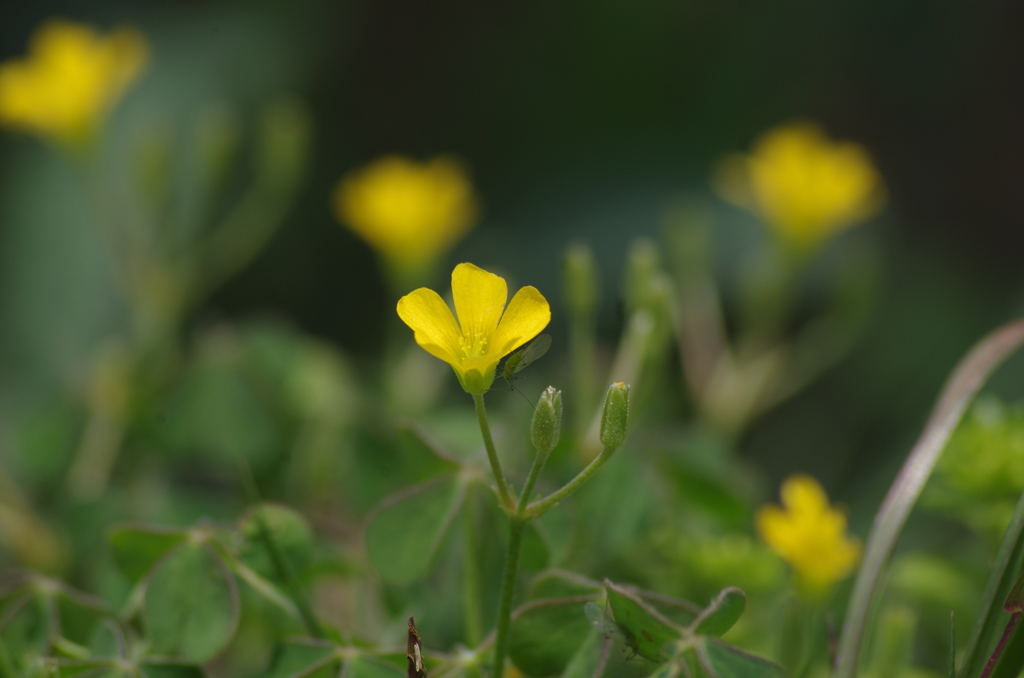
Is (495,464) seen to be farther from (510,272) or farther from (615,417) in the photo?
(510,272)

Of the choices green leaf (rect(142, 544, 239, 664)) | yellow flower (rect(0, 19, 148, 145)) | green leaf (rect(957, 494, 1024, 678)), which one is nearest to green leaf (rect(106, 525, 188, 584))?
green leaf (rect(142, 544, 239, 664))

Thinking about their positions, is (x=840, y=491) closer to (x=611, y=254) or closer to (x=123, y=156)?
(x=611, y=254)

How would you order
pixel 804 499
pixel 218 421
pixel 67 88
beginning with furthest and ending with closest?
pixel 67 88, pixel 218 421, pixel 804 499

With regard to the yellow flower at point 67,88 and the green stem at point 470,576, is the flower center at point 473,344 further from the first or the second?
the yellow flower at point 67,88

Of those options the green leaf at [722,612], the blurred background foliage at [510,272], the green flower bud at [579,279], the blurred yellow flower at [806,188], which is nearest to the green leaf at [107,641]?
the blurred background foliage at [510,272]

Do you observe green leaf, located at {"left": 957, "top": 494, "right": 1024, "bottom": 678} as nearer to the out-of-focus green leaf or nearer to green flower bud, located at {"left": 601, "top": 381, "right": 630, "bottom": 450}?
green flower bud, located at {"left": 601, "top": 381, "right": 630, "bottom": 450}

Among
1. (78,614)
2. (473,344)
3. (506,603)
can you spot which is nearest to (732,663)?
(506,603)
